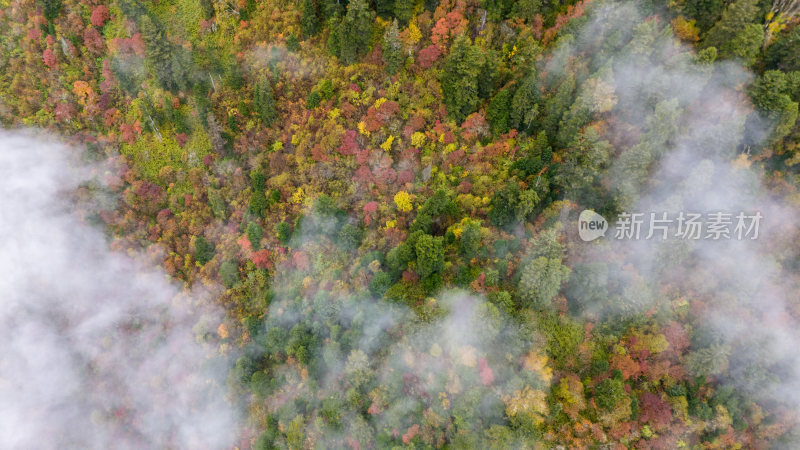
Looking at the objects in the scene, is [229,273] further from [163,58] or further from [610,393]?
[610,393]

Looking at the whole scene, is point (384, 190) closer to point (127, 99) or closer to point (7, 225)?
point (127, 99)

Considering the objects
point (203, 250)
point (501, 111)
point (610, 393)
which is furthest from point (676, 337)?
point (203, 250)

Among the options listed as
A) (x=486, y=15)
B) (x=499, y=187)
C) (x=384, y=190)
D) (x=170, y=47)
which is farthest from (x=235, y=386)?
(x=486, y=15)

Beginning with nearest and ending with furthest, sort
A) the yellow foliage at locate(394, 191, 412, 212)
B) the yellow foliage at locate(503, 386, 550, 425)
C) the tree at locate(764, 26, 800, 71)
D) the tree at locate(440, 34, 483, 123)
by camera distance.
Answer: the yellow foliage at locate(503, 386, 550, 425)
the tree at locate(764, 26, 800, 71)
the tree at locate(440, 34, 483, 123)
the yellow foliage at locate(394, 191, 412, 212)

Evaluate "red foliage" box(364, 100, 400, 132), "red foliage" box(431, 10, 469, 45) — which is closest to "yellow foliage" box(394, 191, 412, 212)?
"red foliage" box(364, 100, 400, 132)

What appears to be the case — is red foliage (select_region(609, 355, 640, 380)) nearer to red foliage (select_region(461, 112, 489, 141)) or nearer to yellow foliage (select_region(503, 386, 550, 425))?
yellow foliage (select_region(503, 386, 550, 425))

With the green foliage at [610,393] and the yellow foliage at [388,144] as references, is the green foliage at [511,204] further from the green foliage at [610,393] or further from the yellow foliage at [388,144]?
the green foliage at [610,393]
